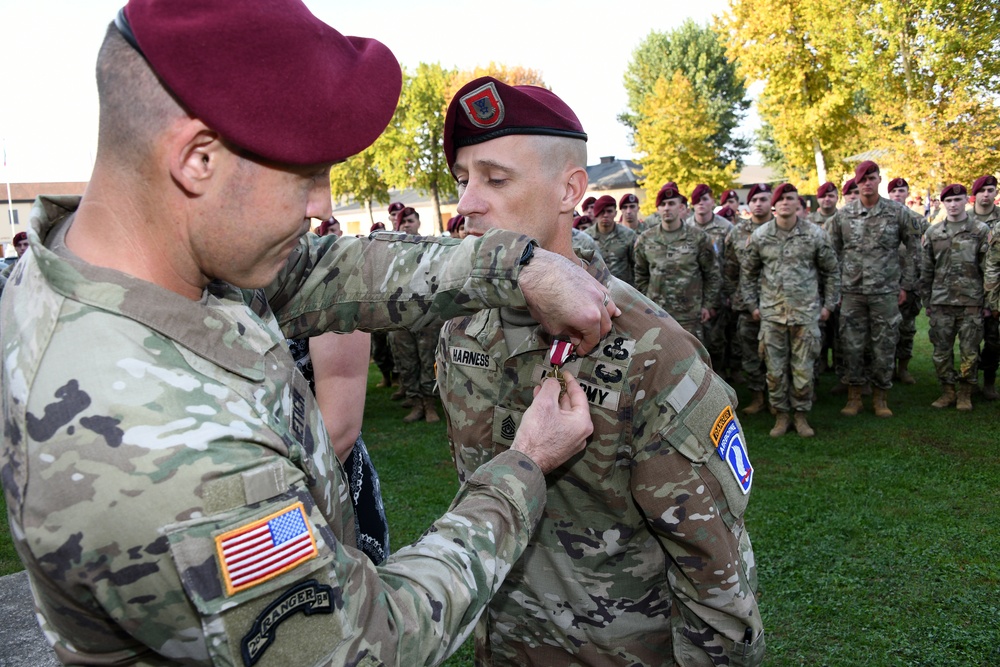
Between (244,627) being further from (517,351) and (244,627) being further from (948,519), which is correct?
(948,519)

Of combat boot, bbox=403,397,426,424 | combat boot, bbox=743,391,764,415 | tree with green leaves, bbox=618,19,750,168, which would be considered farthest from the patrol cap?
tree with green leaves, bbox=618,19,750,168

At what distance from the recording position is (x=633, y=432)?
1.90m

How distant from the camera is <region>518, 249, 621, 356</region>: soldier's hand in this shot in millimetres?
1506

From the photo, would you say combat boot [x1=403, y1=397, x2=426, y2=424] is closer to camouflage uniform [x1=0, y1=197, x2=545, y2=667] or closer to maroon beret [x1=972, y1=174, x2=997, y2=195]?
maroon beret [x1=972, y1=174, x2=997, y2=195]

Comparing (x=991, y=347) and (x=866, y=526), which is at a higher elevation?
(x=991, y=347)

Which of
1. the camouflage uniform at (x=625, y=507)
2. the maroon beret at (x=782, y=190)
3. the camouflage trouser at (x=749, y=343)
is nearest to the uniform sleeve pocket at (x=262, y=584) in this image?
the camouflage uniform at (x=625, y=507)

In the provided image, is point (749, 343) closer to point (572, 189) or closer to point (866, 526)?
point (866, 526)

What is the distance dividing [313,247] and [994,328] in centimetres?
994

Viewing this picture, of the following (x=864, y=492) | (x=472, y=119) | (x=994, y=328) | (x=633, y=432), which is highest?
(x=472, y=119)

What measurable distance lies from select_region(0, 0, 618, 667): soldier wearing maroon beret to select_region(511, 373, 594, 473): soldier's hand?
25 centimetres

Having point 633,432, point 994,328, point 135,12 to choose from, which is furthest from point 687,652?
point 994,328

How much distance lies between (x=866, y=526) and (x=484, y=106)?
Result: 4901mm

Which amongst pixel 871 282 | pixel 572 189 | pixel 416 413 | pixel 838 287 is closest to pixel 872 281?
pixel 871 282

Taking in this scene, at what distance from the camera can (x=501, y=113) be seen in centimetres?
221
